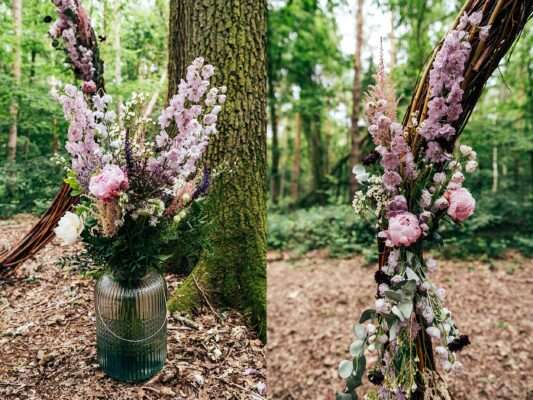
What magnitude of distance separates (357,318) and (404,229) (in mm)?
2377

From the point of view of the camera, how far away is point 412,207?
1170mm

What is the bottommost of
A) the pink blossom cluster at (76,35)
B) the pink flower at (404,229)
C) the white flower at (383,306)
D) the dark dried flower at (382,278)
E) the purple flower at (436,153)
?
the white flower at (383,306)

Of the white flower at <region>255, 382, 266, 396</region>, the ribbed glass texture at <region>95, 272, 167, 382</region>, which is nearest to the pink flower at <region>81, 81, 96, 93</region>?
the ribbed glass texture at <region>95, 272, 167, 382</region>

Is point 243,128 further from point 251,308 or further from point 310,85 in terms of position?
point 310,85

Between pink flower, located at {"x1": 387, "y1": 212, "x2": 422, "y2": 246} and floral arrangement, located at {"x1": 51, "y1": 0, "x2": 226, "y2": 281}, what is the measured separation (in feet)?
1.96

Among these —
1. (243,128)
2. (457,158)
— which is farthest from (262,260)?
(457,158)

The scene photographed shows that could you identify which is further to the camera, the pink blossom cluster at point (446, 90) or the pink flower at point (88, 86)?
the pink flower at point (88, 86)

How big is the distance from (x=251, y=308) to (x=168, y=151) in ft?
2.81

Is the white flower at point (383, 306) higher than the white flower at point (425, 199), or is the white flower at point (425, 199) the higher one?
the white flower at point (425, 199)

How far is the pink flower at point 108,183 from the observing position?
1130mm


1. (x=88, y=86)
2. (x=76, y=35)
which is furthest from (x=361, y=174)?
(x=76, y=35)

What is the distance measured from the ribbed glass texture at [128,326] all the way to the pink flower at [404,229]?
2.56ft

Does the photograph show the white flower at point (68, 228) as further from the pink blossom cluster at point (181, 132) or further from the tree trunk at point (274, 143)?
the tree trunk at point (274, 143)

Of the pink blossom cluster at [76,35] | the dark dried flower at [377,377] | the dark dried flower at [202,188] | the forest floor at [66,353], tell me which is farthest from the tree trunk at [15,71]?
the dark dried flower at [377,377]
